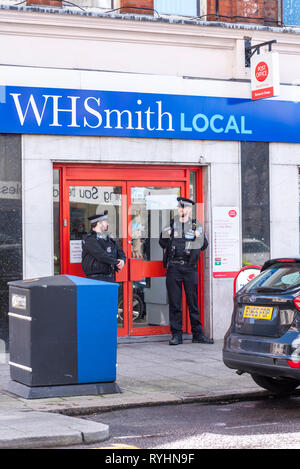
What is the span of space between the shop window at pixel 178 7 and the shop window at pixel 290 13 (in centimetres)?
158

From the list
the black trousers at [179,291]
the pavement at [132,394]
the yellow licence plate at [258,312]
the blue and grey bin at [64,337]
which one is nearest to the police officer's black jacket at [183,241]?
the black trousers at [179,291]

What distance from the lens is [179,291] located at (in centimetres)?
1248

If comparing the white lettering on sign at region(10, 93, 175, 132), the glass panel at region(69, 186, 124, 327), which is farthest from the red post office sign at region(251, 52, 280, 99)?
the glass panel at region(69, 186, 124, 327)

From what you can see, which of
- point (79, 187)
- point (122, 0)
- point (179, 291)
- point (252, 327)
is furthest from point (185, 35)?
point (252, 327)

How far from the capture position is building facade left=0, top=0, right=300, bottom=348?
38.9 ft

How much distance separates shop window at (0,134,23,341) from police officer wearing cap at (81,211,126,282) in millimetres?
960

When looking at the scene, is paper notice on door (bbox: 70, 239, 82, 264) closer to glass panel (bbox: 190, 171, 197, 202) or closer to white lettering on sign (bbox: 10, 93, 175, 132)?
white lettering on sign (bbox: 10, 93, 175, 132)

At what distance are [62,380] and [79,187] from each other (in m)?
4.57

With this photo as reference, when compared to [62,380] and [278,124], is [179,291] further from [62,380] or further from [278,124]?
[62,380]

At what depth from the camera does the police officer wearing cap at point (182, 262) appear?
40.7 ft

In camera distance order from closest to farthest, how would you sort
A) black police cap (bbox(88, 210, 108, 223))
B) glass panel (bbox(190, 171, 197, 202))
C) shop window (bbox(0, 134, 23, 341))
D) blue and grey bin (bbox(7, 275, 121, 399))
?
blue and grey bin (bbox(7, 275, 121, 399)) → shop window (bbox(0, 134, 23, 341)) → black police cap (bbox(88, 210, 108, 223)) → glass panel (bbox(190, 171, 197, 202))

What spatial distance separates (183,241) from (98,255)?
1.42m

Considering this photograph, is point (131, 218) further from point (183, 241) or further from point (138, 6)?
point (138, 6)

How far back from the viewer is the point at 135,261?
12.7 m
